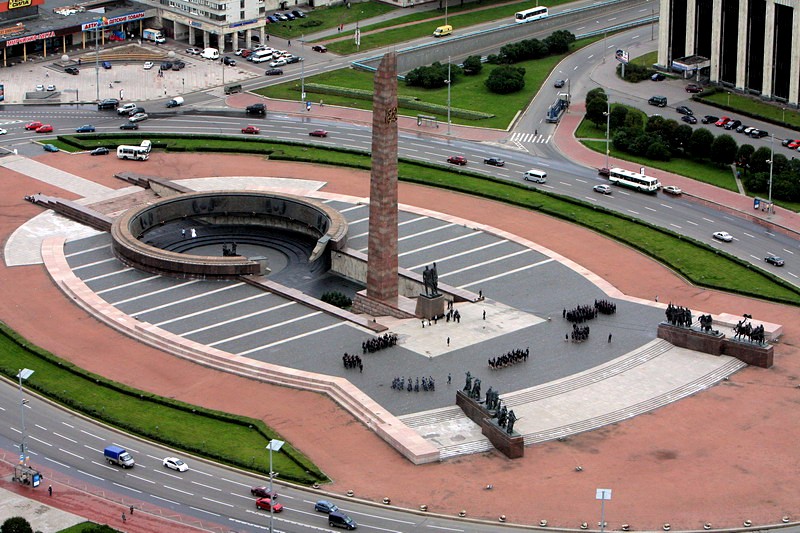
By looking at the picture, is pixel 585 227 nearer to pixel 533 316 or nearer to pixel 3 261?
pixel 533 316

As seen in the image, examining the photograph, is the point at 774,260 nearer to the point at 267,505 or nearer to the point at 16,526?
the point at 267,505

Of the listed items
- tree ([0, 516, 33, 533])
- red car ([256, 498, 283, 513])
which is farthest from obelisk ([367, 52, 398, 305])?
tree ([0, 516, 33, 533])

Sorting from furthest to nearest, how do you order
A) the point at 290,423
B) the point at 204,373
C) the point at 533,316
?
the point at 533,316, the point at 204,373, the point at 290,423

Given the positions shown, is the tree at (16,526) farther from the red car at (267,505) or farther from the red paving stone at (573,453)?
the red car at (267,505)

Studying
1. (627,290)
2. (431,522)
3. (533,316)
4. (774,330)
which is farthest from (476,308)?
(431,522)

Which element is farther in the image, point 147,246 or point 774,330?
point 147,246

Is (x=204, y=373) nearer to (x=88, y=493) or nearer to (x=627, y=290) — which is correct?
(x=88, y=493)

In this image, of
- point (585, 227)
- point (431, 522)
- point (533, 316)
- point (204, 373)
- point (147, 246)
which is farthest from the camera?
point (585, 227)
